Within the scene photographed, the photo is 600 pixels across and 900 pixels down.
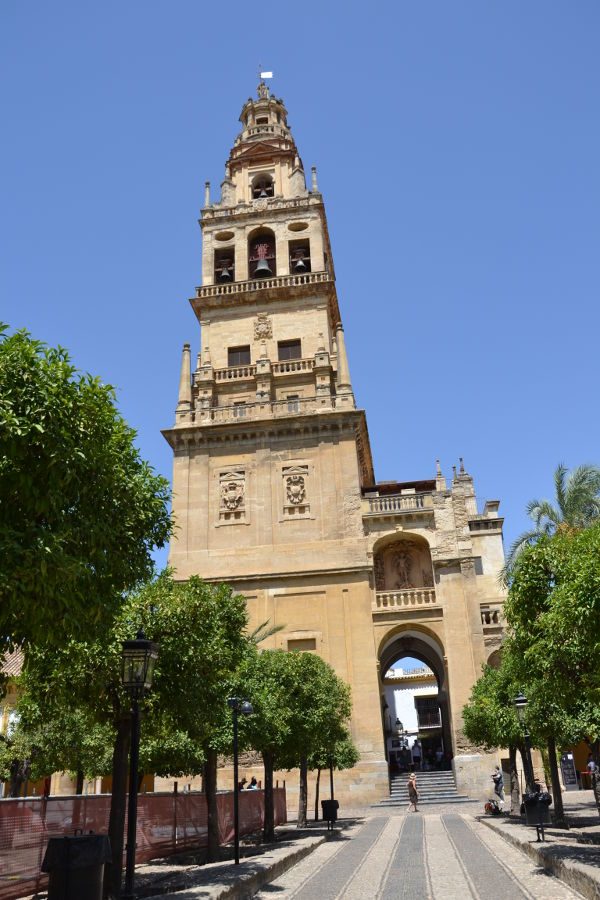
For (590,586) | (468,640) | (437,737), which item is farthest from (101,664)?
(437,737)

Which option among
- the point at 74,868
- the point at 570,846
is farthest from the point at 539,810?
the point at 74,868

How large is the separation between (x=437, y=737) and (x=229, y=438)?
112ft

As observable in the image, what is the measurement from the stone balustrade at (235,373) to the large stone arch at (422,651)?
1435 cm

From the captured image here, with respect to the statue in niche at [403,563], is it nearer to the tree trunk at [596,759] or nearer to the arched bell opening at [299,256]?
the tree trunk at [596,759]

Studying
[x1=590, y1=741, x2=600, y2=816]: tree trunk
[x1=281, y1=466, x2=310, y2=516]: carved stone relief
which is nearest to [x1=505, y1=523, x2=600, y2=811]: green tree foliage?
[x1=590, y1=741, x2=600, y2=816]: tree trunk

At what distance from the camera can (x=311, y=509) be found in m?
33.6

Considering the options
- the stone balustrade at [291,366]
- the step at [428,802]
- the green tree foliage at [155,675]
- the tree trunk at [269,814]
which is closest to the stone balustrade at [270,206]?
the stone balustrade at [291,366]

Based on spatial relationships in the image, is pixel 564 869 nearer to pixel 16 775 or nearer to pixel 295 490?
pixel 16 775

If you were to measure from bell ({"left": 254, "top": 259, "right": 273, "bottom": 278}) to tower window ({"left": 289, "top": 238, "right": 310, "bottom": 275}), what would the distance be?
1354 millimetres

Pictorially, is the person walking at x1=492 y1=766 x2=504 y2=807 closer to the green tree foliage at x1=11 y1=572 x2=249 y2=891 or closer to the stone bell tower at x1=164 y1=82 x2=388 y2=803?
the stone bell tower at x1=164 y1=82 x2=388 y2=803

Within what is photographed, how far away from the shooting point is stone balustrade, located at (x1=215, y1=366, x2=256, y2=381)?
37344mm

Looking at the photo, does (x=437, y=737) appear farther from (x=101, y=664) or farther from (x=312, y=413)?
(x=101, y=664)

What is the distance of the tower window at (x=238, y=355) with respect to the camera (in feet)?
127

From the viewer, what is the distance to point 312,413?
34.5 metres
